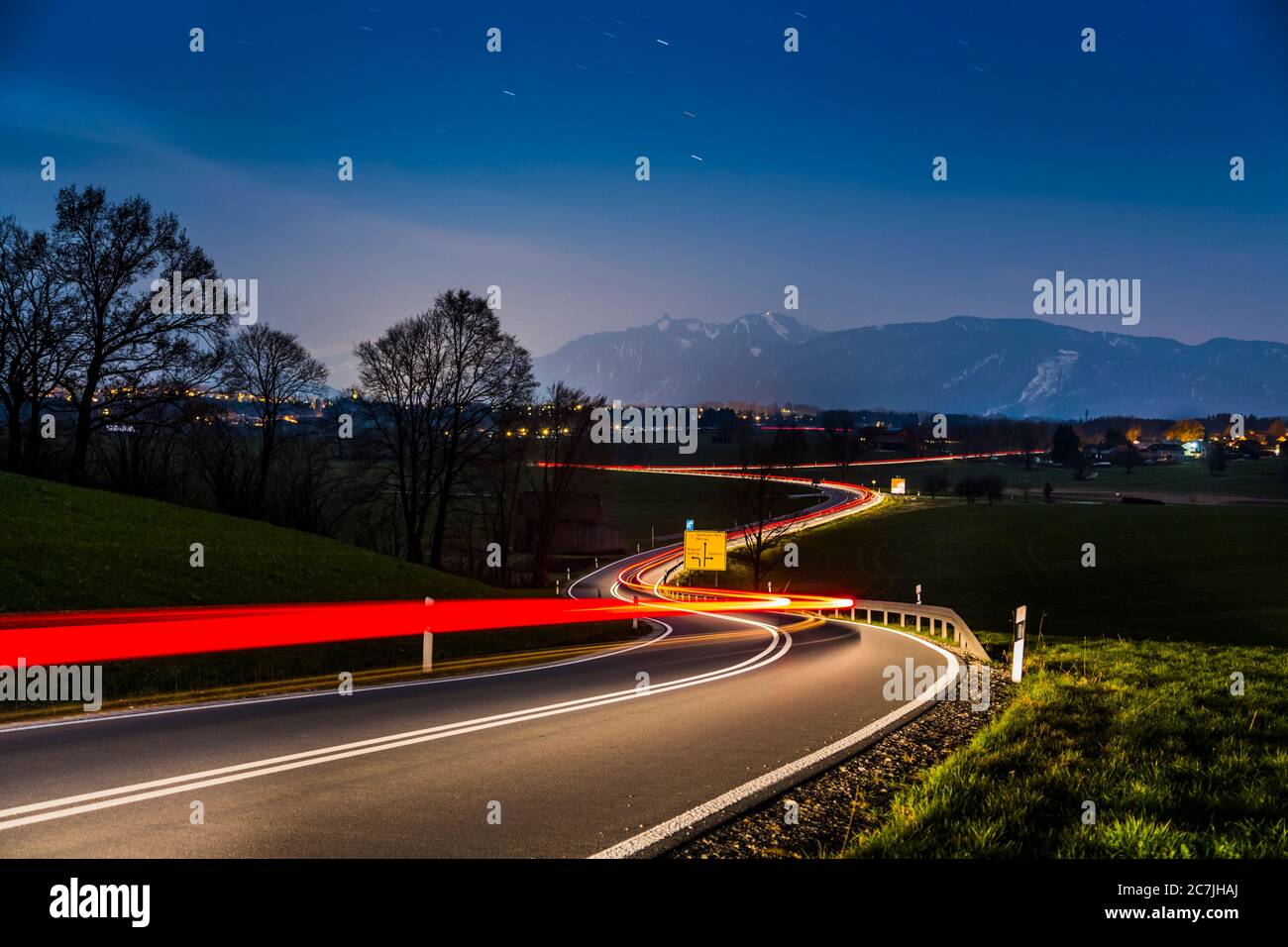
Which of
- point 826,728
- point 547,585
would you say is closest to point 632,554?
point 547,585

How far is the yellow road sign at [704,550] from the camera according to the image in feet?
164

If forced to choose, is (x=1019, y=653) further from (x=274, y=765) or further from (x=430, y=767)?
(x=274, y=765)

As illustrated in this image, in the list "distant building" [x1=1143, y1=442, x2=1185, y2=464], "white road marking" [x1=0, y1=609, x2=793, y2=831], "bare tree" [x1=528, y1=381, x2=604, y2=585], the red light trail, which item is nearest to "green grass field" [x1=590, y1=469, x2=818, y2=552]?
"bare tree" [x1=528, y1=381, x2=604, y2=585]

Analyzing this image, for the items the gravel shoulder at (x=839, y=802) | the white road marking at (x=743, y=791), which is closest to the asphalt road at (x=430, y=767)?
the white road marking at (x=743, y=791)

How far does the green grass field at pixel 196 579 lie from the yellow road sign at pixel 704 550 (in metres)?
18.3

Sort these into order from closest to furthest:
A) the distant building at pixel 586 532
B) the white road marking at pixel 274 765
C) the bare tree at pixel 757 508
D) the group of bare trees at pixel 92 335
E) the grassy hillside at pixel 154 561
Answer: the white road marking at pixel 274 765 → the grassy hillside at pixel 154 561 → the group of bare trees at pixel 92 335 → the bare tree at pixel 757 508 → the distant building at pixel 586 532

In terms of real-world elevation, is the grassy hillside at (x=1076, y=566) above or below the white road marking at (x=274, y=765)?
below

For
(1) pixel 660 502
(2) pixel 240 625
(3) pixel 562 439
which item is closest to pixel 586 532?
(3) pixel 562 439

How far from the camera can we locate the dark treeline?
35.8 metres

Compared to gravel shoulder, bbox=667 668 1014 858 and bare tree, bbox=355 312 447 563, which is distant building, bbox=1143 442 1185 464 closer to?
bare tree, bbox=355 312 447 563

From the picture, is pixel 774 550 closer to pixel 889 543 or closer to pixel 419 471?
pixel 889 543

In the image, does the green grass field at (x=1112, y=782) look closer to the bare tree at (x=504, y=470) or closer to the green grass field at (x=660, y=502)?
the bare tree at (x=504, y=470)

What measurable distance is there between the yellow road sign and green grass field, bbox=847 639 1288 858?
38.2m
